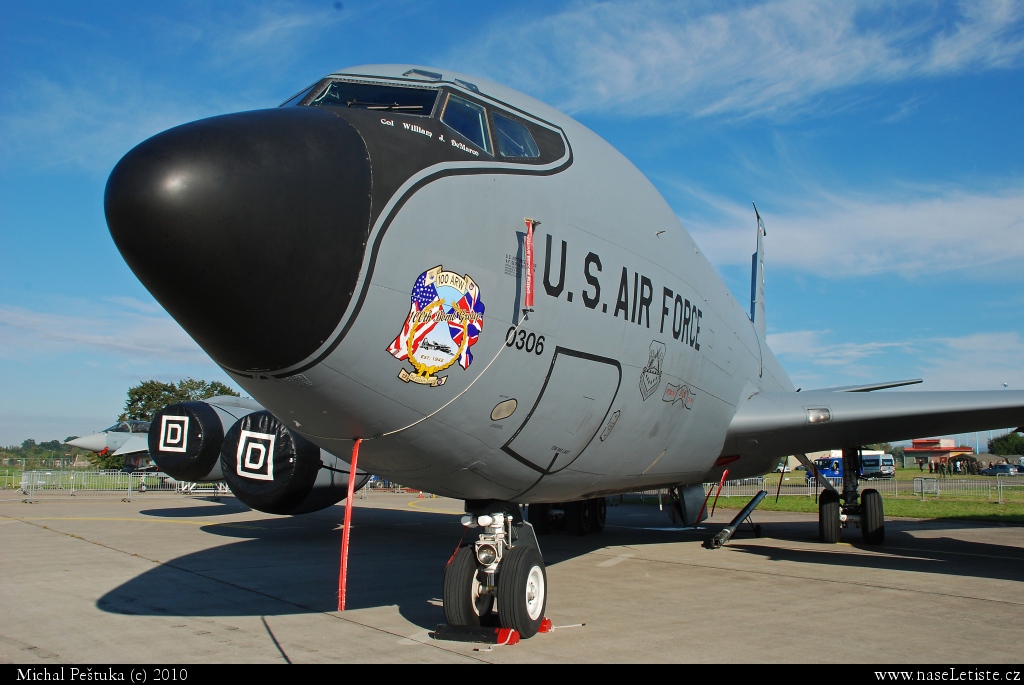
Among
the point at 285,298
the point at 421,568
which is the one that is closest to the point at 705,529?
the point at 421,568

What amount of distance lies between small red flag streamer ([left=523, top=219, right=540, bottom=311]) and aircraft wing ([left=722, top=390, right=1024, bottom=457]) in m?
6.31

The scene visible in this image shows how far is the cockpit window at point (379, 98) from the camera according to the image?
229 inches

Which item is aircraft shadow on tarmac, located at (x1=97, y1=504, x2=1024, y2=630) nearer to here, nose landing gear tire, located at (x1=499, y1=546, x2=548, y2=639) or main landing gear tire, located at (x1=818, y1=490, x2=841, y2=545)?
main landing gear tire, located at (x1=818, y1=490, x2=841, y2=545)

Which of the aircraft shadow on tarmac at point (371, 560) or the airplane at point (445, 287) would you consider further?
the aircraft shadow on tarmac at point (371, 560)

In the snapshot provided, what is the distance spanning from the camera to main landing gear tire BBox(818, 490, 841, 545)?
15.3 metres

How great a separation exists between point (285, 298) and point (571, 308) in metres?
2.48

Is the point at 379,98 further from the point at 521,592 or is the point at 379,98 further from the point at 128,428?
the point at 128,428

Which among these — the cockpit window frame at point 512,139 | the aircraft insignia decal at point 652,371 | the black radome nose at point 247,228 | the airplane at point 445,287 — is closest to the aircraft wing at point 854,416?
the airplane at point 445,287

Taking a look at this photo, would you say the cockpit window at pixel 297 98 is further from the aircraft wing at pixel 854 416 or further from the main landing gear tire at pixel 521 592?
the aircraft wing at pixel 854 416

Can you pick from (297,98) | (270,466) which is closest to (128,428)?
(270,466)

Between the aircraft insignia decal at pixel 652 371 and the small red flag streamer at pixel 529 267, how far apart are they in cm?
200

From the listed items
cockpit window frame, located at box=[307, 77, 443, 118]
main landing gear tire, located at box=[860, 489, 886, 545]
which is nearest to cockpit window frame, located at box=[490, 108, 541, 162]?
cockpit window frame, located at box=[307, 77, 443, 118]

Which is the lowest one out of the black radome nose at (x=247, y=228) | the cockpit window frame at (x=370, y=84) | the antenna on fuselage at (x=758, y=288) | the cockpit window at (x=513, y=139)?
the black radome nose at (x=247, y=228)

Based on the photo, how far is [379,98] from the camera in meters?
5.92
